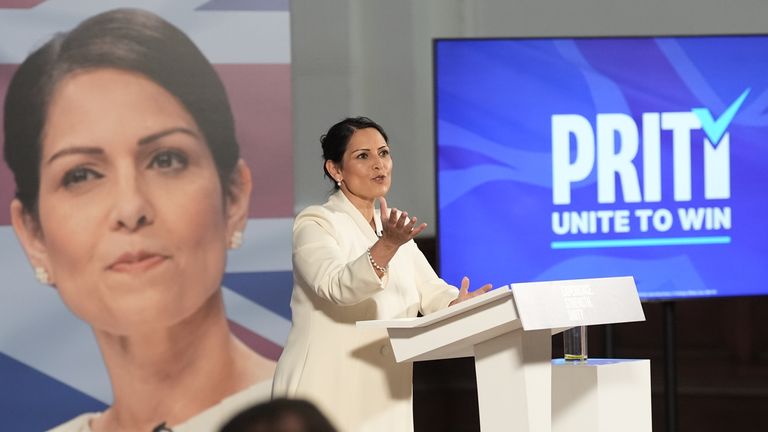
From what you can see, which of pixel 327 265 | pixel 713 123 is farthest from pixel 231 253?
pixel 327 265

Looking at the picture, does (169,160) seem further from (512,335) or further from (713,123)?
(512,335)

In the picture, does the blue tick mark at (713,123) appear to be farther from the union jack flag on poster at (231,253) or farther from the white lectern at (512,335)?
the white lectern at (512,335)

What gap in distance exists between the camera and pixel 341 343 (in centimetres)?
281

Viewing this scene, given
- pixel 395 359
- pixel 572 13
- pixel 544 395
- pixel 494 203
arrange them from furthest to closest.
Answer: pixel 572 13 < pixel 494 203 < pixel 395 359 < pixel 544 395

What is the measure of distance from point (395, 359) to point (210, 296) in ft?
6.83

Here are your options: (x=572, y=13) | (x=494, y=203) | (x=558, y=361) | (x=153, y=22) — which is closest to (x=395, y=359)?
(x=558, y=361)

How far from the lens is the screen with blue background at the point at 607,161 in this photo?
455cm

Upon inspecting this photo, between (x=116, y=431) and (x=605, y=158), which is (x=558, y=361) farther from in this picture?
(x=116, y=431)

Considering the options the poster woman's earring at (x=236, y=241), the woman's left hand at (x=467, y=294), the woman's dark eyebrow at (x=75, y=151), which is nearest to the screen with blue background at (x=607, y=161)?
the poster woman's earring at (x=236, y=241)

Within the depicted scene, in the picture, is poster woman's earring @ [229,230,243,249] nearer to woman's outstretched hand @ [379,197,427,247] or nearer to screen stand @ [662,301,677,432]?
screen stand @ [662,301,677,432]

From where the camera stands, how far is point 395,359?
9.23ft

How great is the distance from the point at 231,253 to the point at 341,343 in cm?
204

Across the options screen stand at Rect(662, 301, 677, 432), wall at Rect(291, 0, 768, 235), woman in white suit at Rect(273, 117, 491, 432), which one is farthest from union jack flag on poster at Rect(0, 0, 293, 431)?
woman in white suit at Rect(273, 117, 491, 432)

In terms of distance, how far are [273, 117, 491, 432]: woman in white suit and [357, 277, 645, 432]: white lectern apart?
215mm
